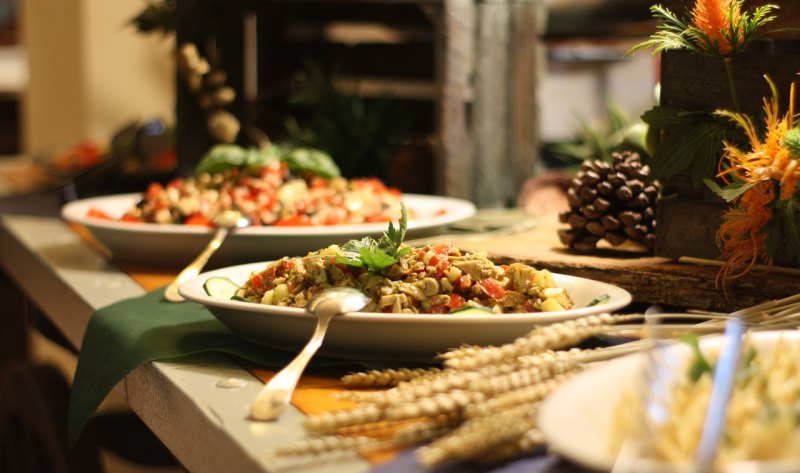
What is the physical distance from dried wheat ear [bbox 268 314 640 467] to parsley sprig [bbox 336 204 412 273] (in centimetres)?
17

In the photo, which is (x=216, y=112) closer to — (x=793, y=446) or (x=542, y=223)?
(x=542, y=223)

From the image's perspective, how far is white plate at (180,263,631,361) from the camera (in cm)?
90

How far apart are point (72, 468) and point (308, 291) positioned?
3.32 ft

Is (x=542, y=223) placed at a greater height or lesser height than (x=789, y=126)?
lesser

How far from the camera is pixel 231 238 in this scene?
1479mm

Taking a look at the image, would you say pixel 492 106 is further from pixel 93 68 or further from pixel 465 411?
pixel 93 68

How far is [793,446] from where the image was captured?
59 cm

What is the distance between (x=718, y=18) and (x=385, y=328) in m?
0.48

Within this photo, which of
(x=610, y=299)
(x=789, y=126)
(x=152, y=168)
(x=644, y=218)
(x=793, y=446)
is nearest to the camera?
(x=793, y=446)

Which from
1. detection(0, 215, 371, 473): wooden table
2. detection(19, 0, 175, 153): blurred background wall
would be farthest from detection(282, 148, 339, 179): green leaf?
detection(19, 0, 175, 153): blurred background wall

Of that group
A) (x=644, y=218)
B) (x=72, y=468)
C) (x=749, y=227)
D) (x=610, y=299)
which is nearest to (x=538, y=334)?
(x=610, y=299)

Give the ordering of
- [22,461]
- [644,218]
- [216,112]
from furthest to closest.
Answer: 1. [216,112]
2. [22,461]
3. [644,218]

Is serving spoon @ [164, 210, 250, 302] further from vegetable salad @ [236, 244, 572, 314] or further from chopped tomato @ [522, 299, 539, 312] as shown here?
chopped tomato @ [522, 299, 539, 312]

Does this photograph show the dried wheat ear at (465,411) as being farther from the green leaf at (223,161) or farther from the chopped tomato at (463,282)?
the green leaf at (223,161)
